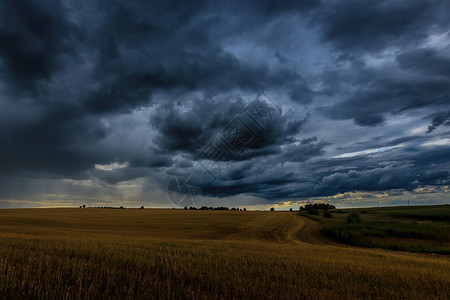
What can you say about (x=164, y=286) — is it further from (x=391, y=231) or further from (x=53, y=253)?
(x=391, y=231)

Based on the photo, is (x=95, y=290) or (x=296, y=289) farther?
(x=296, y=289)

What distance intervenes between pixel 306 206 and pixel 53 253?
200 metres

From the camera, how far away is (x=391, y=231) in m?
39.3

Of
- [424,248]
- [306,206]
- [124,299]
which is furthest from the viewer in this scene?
[306,206]

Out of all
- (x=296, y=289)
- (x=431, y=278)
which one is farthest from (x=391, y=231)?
(x=296, y=289)

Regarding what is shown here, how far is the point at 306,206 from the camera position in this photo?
192500 mm

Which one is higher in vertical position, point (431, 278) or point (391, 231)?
point (431, 278)

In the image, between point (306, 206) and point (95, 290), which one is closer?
point (95, 290)

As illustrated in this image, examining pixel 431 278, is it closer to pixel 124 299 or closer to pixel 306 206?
pixel 124 299

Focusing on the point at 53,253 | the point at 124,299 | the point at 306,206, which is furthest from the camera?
the point at 306,206

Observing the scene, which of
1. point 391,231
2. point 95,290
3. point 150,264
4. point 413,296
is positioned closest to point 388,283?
point 413,296

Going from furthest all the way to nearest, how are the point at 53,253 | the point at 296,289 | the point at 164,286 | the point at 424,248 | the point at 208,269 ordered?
the point at 424,248 → the point at 53,253 → the point at 208,269 → the point at 296,289 → the point at 164,286

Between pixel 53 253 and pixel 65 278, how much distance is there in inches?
171

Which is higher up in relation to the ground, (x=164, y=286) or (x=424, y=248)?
(x=164, y=286)
